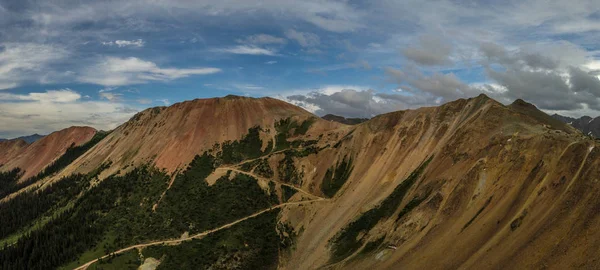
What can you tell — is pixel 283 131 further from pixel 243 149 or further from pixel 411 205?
pixel 411 205

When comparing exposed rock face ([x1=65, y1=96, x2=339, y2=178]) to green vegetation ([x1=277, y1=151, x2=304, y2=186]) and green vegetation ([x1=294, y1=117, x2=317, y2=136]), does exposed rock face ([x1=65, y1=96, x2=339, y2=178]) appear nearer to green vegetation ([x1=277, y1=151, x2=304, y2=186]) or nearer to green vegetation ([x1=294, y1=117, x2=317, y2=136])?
green vegetation ([x1=294, y1=117, x2=317, y2=136])

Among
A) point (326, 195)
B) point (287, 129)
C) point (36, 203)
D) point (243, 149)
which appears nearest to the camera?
point (326, 195)

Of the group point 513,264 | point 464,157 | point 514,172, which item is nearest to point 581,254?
point 513,264

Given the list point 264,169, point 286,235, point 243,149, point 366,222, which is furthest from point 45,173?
point 366,222

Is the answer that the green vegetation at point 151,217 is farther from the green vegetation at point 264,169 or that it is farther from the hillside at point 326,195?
the hillside at point 326,195

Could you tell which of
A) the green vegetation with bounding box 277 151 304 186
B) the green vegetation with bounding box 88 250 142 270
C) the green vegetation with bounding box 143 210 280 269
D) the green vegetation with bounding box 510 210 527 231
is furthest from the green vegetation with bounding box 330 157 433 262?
the green vegetation with bounding box 88 250 142 270

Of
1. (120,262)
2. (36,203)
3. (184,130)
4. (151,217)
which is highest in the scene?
(184,130)

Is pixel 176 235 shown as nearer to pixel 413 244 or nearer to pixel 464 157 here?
pixel 413 244
